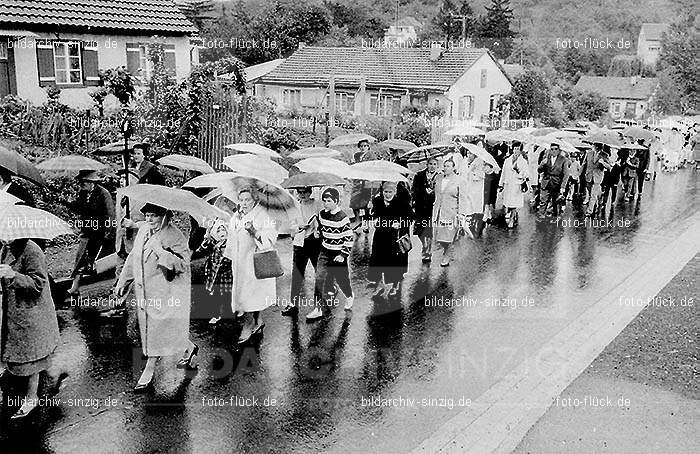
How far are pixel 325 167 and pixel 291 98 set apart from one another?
1394 inches

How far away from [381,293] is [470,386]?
2.85 meters

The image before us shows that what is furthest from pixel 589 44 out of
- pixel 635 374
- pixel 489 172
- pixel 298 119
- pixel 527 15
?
pixel 635 374

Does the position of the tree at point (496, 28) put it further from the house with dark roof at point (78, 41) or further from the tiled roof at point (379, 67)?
the house with dark roof at point (78, 41)

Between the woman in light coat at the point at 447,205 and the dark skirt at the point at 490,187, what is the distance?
8.81 ft

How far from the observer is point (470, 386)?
7148 mm

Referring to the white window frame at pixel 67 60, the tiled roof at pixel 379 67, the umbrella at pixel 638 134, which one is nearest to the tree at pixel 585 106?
the tiled roof at pixel 379 67

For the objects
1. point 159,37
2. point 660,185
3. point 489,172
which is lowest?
point 660,185

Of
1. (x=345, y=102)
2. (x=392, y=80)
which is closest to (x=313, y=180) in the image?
(x=392, y=80)

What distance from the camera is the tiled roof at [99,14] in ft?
65.3

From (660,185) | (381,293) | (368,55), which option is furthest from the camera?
(368,55)

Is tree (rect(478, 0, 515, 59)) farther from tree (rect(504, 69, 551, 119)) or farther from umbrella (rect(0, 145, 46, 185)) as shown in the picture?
umbrella (rect(0, 145, 46, 185))

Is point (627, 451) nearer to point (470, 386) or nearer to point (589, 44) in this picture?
point (470, 386)

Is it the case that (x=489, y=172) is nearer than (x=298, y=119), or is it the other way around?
(x=489, y=172)

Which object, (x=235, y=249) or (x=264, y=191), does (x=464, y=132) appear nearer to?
(x=264, y=191)
